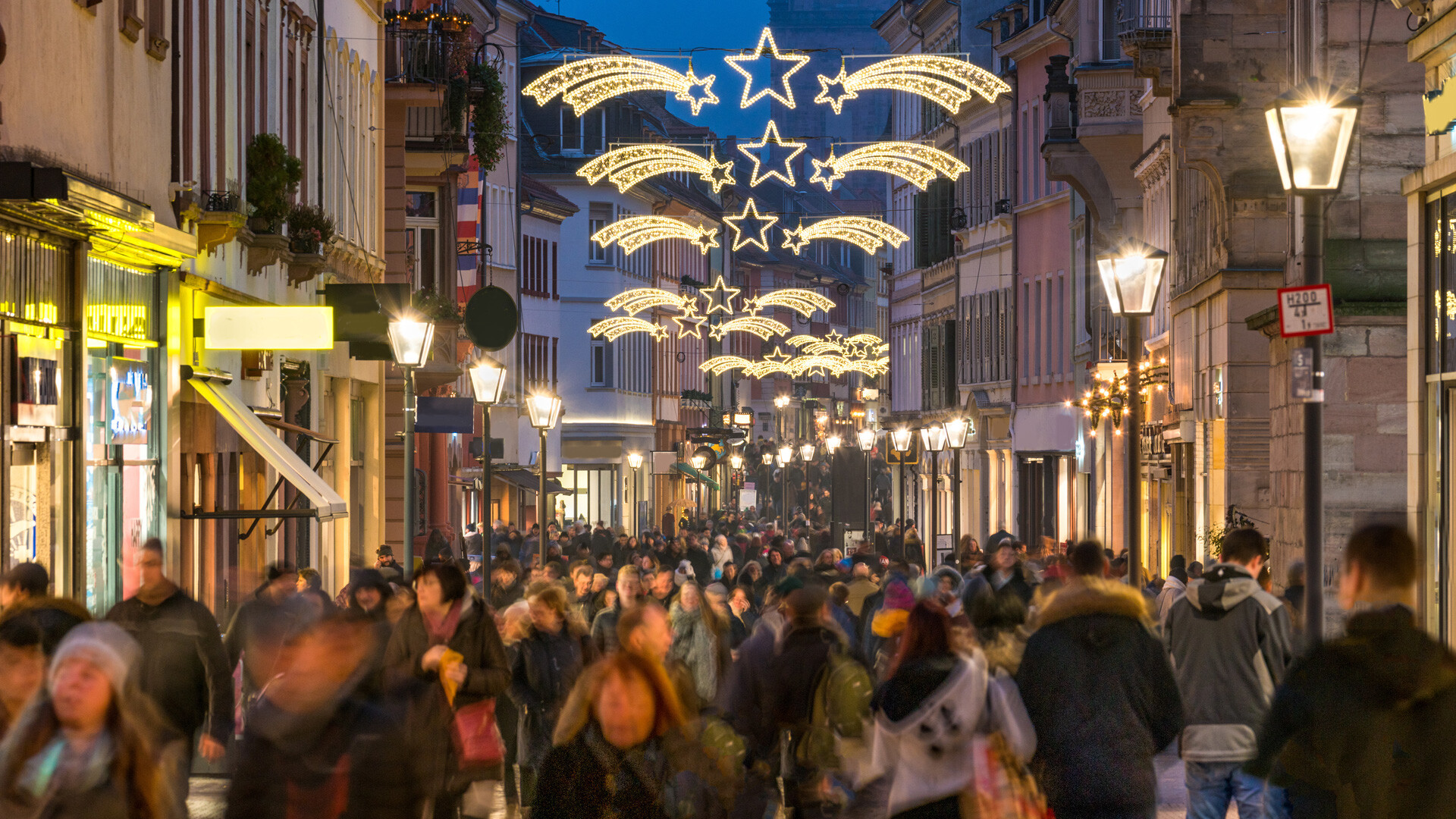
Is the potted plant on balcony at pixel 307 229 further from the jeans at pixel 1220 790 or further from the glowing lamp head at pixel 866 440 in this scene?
the glowing lamp head at pixel 866 440

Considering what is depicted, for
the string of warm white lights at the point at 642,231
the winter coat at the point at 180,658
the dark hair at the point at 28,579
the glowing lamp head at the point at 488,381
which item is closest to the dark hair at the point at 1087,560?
the winter coat at the point at 180,658

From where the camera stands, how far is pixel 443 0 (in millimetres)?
42406

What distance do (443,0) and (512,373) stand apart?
15.6 metres

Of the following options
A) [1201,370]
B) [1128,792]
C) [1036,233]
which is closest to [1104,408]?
[1201,370]

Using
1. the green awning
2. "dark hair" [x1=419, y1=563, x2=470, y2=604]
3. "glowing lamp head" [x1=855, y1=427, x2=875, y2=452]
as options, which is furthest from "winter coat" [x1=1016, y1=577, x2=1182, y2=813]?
the green awning

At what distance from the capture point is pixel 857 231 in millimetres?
35438

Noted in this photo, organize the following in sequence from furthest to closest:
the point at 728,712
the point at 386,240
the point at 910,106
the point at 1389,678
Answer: the point at 910,106, the point at 386,240, the point at 728,712, the point at 1389,678

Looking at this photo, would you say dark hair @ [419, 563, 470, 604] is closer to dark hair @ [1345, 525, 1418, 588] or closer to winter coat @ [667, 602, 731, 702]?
winter coat @ [667, 602, 731, 702]

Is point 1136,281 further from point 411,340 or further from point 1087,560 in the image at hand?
point 411,340

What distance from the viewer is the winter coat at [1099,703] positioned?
8.21 metres

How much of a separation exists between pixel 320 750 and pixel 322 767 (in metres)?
0.06

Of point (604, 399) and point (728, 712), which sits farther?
point (604, 399)

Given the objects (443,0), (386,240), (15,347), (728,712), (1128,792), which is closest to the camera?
(1128,792)

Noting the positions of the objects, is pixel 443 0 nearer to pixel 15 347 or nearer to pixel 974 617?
pixel 15 347
